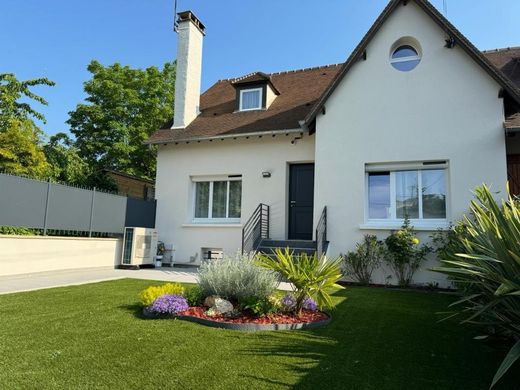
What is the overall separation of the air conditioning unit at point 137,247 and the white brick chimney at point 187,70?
169 inches

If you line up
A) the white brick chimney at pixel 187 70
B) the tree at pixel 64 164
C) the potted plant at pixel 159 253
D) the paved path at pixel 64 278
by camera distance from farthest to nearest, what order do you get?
the tree at pixel 64 164 < the white brick chimney at pixel 187 70 < the potted plant at pixel 159 253 < the paved path at pixel 64 278

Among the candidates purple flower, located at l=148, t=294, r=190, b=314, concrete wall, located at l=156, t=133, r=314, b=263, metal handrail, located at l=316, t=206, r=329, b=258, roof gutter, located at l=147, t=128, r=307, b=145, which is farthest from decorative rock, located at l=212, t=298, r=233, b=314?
roof gutter, located at l=147, t=128, r=307, b=145

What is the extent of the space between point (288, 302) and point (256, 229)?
6.11 metres

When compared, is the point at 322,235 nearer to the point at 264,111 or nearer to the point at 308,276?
the point at 308,276

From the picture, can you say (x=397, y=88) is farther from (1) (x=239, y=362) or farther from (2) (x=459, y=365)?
(1) (x=239, y=362)

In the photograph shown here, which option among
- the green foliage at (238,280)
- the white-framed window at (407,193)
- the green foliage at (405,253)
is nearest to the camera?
the green foliage at (238,280)

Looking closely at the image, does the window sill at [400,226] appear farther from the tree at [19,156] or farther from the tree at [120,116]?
the tree at [120,116]

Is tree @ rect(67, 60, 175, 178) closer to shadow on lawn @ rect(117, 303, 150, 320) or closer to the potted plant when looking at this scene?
the potted plant

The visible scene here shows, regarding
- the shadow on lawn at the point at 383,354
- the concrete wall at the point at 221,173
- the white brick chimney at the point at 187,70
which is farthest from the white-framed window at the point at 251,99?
the shadow on lawn at the point at 383,354

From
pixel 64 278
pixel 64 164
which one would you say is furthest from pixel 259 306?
pixel 64 164

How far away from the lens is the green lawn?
3.27 metres

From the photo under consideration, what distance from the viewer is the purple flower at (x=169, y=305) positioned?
17.4 feet

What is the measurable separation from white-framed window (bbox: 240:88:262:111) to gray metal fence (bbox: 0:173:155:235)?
4.98m

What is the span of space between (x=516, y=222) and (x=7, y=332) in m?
5.53
